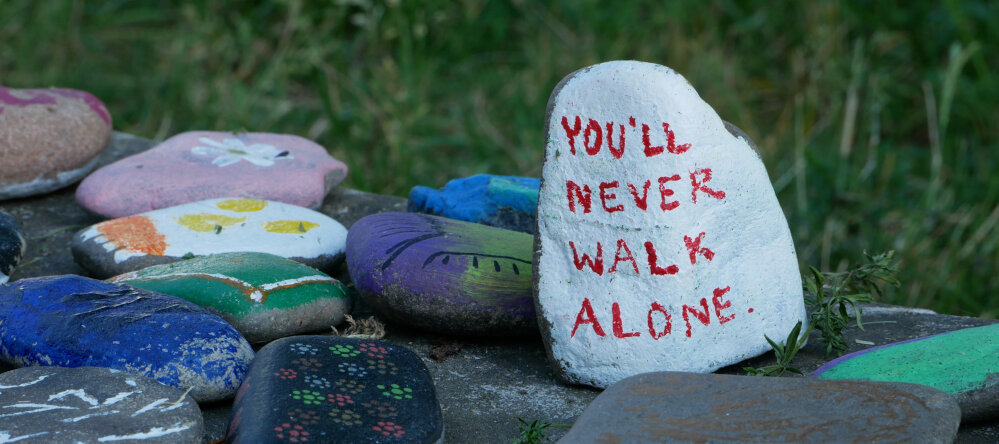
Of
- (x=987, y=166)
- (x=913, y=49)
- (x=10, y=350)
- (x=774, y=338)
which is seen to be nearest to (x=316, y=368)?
Answer: (x=10, y=350)

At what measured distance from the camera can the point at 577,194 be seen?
5.86 ft

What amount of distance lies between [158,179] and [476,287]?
100cm

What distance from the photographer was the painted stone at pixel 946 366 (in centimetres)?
162

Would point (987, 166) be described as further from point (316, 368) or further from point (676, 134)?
point (316, 368)

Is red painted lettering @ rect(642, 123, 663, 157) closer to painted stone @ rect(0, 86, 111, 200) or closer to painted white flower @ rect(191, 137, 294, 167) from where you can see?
painted white flower @ rect(191, 137, 294, 167)

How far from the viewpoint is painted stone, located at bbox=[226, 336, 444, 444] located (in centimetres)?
149

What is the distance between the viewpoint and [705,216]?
180cm

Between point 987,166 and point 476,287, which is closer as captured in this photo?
point 476,287

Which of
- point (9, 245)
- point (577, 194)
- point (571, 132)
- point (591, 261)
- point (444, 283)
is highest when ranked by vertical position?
point (571, 132)

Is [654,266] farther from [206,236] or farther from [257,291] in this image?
[206,236]

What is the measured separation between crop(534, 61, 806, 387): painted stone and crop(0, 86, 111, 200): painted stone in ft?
4.71

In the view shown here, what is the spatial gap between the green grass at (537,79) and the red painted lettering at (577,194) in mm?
1761

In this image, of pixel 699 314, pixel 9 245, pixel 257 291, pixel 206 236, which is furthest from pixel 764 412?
pixel 9 245

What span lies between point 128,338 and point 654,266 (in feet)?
2.93
